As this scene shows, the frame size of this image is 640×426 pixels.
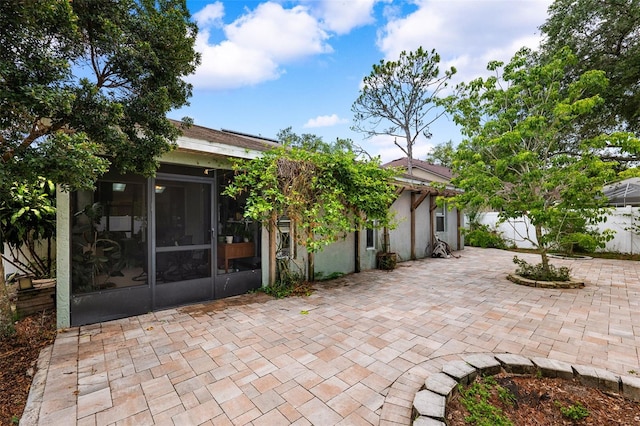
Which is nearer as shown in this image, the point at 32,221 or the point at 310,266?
the point at 32,221

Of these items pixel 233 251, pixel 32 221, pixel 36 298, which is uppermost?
pixel 32 221

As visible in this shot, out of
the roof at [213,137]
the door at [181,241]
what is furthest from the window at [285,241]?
the roof at [213,137]

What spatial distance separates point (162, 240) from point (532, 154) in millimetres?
6947

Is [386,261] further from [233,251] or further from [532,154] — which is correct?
[233,251]

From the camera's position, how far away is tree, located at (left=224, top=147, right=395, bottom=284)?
15.7ft

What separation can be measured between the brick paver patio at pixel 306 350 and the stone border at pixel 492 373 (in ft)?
0.56

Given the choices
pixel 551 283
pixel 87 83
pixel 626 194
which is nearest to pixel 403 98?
pixel 626 194

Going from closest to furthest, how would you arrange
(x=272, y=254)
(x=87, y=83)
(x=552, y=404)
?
(x=552, y=404) → (x=87, y=83) → (x=272, y=254)

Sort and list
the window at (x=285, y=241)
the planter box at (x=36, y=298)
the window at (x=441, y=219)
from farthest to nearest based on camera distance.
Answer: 1. the window at (x=441, y=219)
2. the window at (x=285, y=241)
3. the planter box at (x=36, y=298)

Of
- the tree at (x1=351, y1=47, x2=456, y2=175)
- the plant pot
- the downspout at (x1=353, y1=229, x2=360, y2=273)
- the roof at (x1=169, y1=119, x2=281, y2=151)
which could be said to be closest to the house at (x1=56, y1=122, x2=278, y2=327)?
the roof at (x1=169, y1=119, x2=281, y2=151)

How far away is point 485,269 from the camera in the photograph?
761 centimetres

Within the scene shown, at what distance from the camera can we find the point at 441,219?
10812 millimetres

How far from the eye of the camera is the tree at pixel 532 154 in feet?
17.5

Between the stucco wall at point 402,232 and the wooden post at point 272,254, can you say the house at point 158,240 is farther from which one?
the stucco wall at point 402,232
